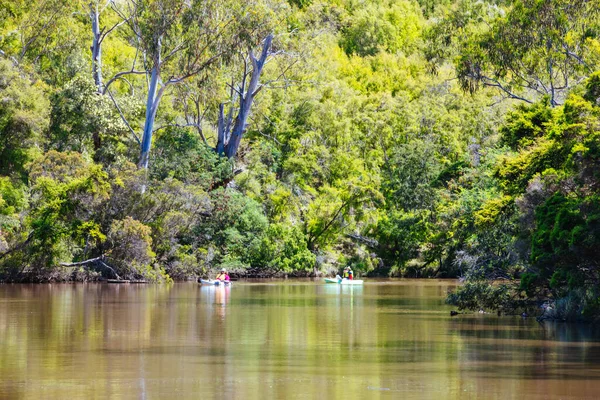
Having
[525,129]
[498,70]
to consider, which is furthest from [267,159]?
[525,129]

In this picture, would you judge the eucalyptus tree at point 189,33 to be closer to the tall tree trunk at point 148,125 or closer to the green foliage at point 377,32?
the tall tree trunk at point 148,125

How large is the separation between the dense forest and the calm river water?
402cm

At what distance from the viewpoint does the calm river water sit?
53.5ft

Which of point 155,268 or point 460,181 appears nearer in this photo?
point 155,268

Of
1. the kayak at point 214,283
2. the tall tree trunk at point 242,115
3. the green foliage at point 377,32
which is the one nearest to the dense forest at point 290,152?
the tall tree trunk at point 242,115

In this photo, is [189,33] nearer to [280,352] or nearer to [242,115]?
[242,115]

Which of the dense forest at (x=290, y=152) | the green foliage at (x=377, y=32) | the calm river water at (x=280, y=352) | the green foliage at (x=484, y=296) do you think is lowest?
the calm river water at (x=280, y=352)

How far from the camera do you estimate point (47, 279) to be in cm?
4606

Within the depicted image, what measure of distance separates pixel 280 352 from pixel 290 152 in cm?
5143

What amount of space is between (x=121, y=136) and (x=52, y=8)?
8.93 metres

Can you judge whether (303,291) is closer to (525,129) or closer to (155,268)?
(155,268)

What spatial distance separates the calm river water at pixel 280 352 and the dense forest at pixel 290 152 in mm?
4022

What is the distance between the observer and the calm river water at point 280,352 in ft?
53.5

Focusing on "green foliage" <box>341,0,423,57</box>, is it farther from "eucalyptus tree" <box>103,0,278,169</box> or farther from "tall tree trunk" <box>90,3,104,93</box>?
"eucalyptus tree" <box>103,0,278,169</box>
